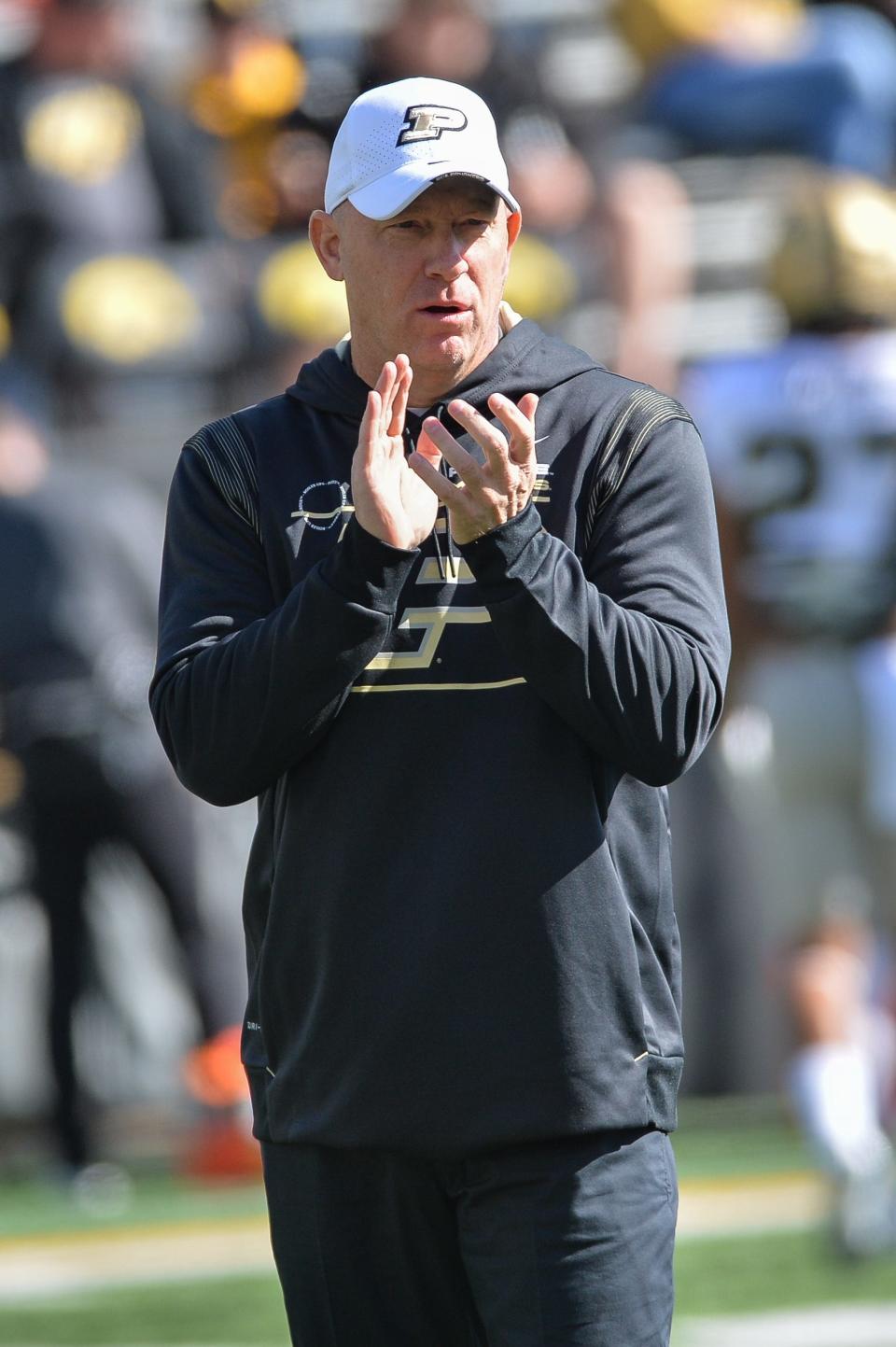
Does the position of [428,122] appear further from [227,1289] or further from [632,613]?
[227,1289]

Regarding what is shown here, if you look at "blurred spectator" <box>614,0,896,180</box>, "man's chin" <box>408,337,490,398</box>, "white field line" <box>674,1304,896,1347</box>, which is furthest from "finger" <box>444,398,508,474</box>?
"blurred spectator" <box>614,0,896,180</box>

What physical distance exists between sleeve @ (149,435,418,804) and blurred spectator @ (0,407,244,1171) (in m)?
3.91

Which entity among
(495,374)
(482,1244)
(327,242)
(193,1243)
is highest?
(327,242)

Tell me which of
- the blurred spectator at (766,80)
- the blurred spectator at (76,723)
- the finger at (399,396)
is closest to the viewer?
the finger at (399,396)

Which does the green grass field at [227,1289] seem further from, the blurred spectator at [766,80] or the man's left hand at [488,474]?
the blurred spectator at [766,80]

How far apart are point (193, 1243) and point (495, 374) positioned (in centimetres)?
366

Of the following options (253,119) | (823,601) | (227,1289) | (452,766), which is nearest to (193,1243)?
(227,1289)

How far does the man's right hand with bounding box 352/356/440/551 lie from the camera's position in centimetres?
207

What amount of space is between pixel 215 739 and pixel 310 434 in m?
0.35

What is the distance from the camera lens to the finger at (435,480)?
2.04 metres

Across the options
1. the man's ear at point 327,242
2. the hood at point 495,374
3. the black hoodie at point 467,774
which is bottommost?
the black hoodie at point 467,774

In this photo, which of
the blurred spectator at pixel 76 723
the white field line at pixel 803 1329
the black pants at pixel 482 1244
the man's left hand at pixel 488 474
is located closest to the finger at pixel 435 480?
the man's left hand at pixel 488 474

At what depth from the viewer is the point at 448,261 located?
2193 mm

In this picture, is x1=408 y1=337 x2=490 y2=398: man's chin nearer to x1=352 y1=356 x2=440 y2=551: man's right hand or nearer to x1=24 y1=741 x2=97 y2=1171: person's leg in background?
x1=352 y1=356 x2=440 y2=551: man's right hand
